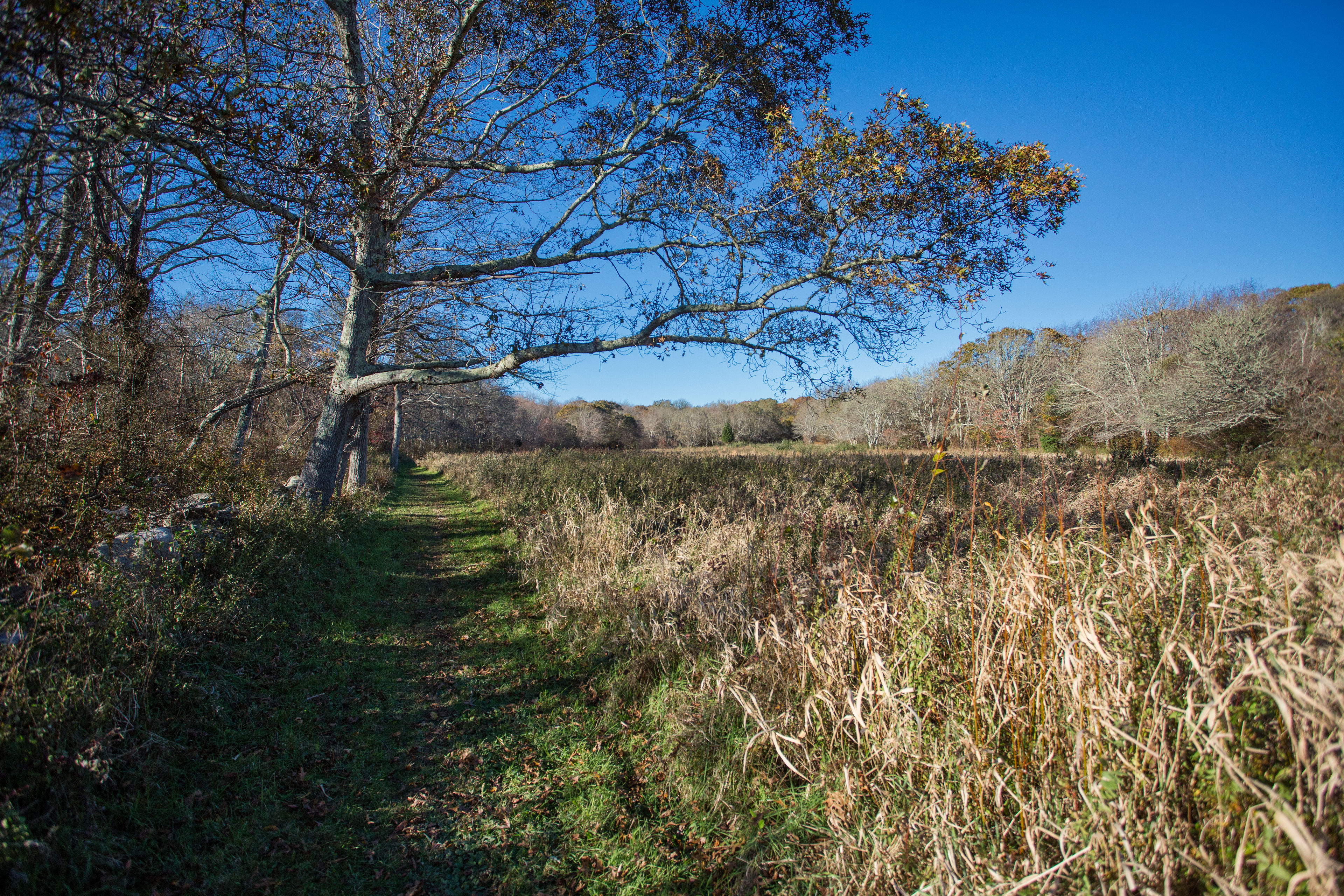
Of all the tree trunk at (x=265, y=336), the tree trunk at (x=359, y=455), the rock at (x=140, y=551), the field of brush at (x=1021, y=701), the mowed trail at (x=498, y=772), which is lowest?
the mowed trail at (x=498, y=772)

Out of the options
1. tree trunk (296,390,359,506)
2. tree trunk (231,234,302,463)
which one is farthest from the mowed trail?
tree trunk (231,234,302,463)

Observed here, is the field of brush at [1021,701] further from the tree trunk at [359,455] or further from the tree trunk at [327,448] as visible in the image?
the tree trunk at [359,455]

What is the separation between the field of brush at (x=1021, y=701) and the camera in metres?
A: 1.35

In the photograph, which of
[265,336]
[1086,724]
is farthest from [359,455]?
[1086,724]

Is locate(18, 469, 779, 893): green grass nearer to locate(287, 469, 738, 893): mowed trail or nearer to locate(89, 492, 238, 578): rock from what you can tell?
locate(287, 469, 738, 893): mowed trail

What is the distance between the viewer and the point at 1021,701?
2.10 m

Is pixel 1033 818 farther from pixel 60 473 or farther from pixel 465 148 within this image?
pixel 465 148

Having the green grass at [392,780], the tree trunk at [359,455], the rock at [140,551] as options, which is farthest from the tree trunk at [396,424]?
the green grass at [392,780]

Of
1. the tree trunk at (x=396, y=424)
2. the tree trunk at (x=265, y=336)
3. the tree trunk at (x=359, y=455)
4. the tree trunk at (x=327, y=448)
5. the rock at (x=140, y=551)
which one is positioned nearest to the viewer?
the rock at (x=140, y=551)

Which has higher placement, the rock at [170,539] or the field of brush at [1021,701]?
the rock at [170,539]

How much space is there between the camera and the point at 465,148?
751 centimetres

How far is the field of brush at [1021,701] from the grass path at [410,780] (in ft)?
1.01

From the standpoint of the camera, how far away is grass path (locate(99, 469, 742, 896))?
2203mm

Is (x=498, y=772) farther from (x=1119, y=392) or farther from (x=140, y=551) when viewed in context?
(x=1119, y=392)
